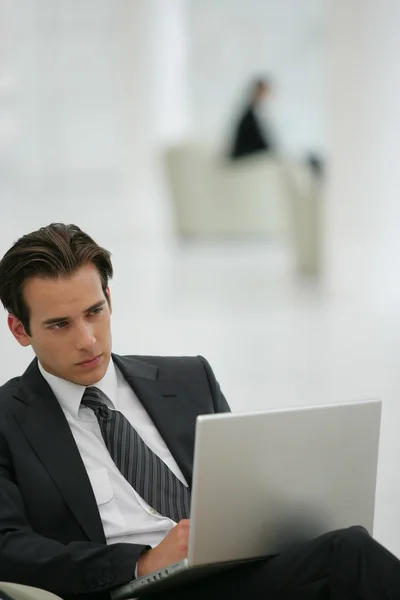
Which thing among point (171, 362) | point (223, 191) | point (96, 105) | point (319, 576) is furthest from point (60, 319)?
point (96, 105)

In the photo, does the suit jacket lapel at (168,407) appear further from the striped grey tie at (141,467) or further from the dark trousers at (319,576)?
the dark trousers at (319,576)

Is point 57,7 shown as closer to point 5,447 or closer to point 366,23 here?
point 366,23

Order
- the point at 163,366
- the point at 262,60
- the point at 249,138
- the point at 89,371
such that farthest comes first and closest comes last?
the point at 262,60 → the point at 249,138 → the point at 163,366 → the point at 89,371

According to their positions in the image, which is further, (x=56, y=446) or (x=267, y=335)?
(x=267, y=335)

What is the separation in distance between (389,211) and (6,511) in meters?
7.21

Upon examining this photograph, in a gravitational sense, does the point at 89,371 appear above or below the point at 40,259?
below

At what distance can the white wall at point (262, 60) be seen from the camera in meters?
14.8

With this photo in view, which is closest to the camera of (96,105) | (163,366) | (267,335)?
(163,366)

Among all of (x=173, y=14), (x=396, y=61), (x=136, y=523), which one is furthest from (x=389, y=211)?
(x=136, y=523)

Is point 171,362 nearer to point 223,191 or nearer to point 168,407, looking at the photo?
point 168,407

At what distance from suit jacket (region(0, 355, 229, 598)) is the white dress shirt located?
0.10ft

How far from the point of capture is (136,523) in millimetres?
2041

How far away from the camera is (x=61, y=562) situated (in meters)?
1.86

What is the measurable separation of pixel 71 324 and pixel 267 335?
4842 mm
